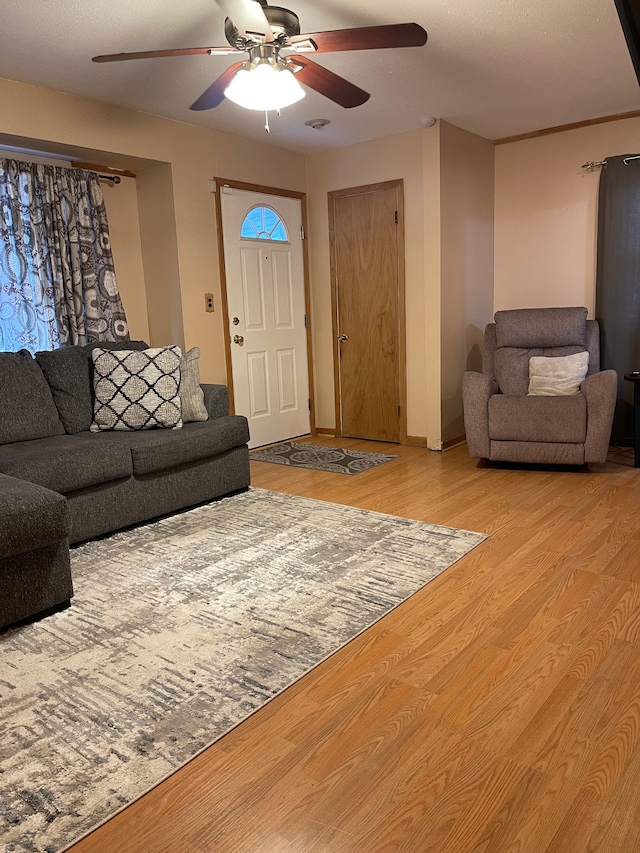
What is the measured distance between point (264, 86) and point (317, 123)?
1929 millimetres

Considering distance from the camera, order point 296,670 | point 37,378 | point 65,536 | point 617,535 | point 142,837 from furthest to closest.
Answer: point 37,378 → point 617,535 → point 65,536 → point 296,670 → point 142,837

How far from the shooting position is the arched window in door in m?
4.98

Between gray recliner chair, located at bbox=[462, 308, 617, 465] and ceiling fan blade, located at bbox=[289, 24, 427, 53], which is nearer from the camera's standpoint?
ceiling fan blade, located at bbox=[289, 24, 427, 53]

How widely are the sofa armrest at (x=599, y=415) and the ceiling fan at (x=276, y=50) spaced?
2.24 metres

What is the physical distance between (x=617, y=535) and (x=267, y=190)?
367 centimetres

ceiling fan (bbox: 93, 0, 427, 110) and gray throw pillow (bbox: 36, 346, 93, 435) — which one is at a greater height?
ceiling fan (bbox: 93, 0, 427, 110)

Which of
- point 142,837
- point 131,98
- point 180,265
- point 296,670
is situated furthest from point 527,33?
point 142,837

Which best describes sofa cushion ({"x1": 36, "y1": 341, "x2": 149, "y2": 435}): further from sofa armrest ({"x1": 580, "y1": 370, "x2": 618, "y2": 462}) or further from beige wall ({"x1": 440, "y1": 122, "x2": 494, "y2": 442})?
sofa armrest ({"x1": 580, "y1": 370, "x2": 618, "y2": 462})

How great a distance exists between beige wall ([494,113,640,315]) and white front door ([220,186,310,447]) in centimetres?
174

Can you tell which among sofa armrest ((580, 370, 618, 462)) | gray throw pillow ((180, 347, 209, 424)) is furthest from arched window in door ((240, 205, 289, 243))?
sofa armrest ((580, 370, 618, 462))

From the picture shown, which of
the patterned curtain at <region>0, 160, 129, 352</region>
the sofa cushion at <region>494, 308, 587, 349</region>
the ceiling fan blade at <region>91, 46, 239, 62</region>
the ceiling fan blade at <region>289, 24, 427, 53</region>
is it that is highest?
the ceiling fan blade at <region>91, 46, 239, 62</region>

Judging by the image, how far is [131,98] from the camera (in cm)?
385

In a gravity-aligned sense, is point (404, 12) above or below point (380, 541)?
above

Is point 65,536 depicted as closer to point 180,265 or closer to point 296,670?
point 296,670
